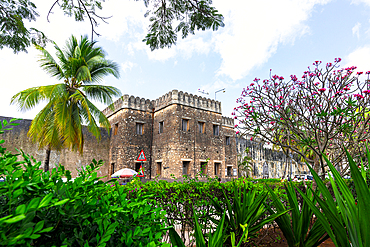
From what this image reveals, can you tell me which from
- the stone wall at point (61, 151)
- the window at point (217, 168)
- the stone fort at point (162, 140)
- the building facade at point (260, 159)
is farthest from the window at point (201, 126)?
the stone wall at point (61, 151)

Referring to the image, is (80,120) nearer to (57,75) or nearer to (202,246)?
(57,75)

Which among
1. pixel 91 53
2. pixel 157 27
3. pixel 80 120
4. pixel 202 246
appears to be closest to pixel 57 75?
pixel 91 53

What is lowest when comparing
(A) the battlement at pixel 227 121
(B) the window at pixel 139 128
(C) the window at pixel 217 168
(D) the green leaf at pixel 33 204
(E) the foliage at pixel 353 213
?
(C) the window at pixel 217 168

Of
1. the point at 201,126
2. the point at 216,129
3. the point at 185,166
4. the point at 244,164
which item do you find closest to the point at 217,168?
the point at 185,166

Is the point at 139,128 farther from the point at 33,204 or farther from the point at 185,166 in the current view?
the point at 33,204

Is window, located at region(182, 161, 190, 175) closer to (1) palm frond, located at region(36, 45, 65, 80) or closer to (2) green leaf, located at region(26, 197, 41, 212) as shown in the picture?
(1) palm frond, located at region(36, 45, 65, 80)

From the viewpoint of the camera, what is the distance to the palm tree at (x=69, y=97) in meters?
8.30

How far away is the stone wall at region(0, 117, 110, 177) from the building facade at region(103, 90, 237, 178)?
0.67 m

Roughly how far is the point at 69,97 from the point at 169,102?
6.35 metres

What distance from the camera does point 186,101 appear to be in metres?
14.2

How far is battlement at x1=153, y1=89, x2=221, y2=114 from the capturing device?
45.5ft

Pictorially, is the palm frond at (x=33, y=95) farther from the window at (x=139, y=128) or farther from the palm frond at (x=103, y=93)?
the window at (x=139, y=128)

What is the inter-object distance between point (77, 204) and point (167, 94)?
44.9 ft

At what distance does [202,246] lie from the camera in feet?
5.17
